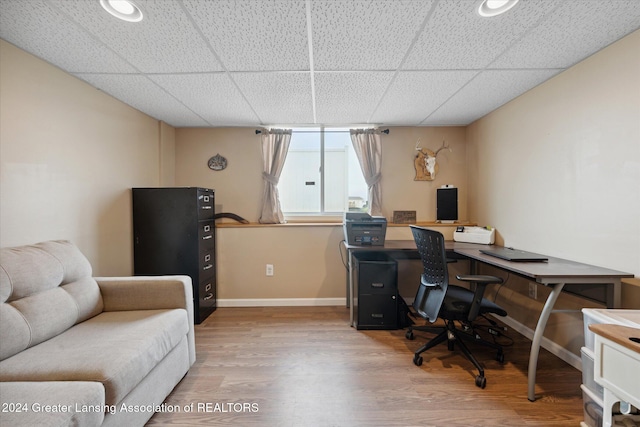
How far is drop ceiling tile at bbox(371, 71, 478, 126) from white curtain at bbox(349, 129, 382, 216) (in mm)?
232

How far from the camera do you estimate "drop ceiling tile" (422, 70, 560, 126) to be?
1.98 m

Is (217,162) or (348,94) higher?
(348,94)

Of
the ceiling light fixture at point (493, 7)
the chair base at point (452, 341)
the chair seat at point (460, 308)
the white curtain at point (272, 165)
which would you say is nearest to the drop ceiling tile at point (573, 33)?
the ceiling light fixture at point (493, 7)

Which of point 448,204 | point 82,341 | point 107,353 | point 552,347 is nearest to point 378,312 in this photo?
point 552,347

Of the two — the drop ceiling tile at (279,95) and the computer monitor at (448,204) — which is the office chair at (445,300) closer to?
the computer monitor at (448,204)

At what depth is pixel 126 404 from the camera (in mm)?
1221

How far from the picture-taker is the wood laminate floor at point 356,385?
→ 1.46m

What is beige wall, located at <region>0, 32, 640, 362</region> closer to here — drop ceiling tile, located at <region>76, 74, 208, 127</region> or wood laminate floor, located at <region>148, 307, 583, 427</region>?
drop ceiling tile, located at <region>76, 74, 208, 127</region>

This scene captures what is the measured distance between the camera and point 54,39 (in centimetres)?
152

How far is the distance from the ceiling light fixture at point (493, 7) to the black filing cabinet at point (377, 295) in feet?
6.33

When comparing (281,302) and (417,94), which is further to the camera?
(281,302)

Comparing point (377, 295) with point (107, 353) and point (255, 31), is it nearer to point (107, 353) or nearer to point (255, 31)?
point (107, 353)

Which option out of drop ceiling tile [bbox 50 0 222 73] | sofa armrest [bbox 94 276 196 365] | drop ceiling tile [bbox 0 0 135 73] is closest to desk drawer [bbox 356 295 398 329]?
sofa armrest [bbox 94 276 196 365]

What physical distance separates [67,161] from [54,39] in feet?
2.67
